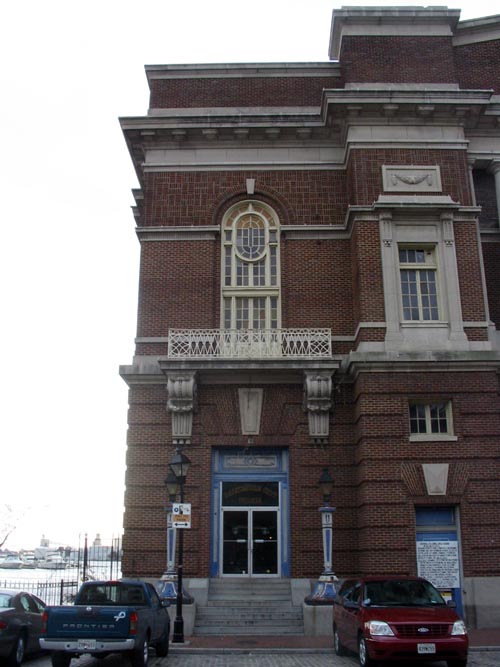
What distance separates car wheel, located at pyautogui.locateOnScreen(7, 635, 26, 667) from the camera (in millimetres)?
13430

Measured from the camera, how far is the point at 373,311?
21.2 m

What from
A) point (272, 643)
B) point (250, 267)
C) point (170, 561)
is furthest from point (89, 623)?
point (250, 267)

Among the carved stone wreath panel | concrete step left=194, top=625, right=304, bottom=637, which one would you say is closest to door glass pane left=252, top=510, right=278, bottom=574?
concrete step left=194, top=625, right=304, bottom=637

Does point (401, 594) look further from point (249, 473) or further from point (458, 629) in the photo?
point (249, 473)

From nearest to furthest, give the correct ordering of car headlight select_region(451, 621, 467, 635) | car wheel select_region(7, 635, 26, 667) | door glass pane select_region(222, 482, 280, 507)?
car headlight select_region(451, 621, 467, 635), car wheel select_region(7, 635, 26, 667), door glass pane select_region(222, 482, 280, 507)

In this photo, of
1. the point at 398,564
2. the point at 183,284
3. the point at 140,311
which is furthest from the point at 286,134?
the point at 398,564

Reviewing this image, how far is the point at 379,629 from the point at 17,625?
6939mm

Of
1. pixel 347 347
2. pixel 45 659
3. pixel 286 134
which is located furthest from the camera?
pixel 286 134

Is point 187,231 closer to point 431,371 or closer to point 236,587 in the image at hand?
point 431,371

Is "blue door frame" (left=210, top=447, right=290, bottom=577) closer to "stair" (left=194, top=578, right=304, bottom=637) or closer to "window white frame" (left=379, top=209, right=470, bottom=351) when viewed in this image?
"stair" (left=194, top=578, right=304, bottom=637)

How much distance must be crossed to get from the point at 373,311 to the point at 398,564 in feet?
23.9

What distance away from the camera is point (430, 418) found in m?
20.7

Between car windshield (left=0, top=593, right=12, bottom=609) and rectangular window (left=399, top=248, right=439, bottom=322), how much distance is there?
13.4 m

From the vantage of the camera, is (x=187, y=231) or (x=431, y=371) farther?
(x=187, y=231)
